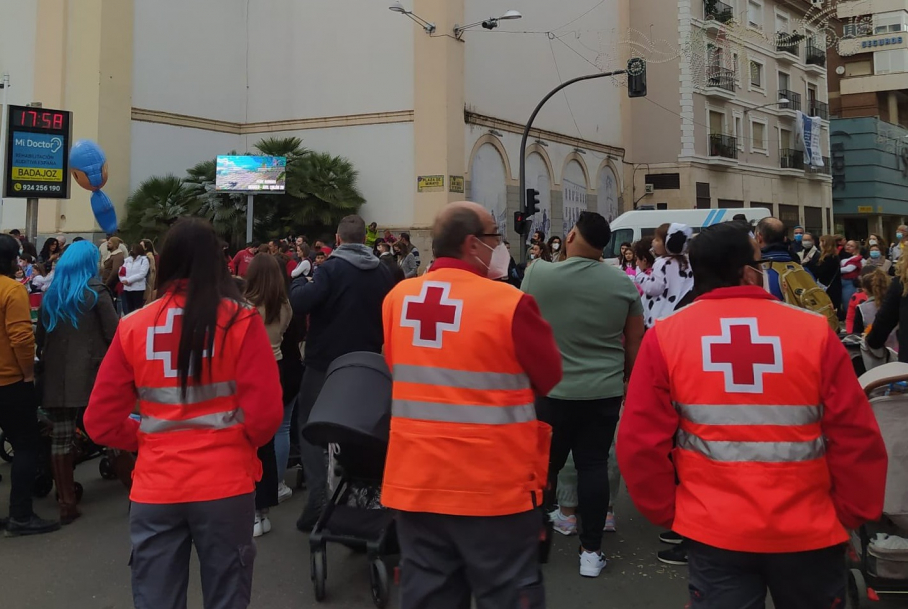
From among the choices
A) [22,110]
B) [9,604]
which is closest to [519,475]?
[9,604]

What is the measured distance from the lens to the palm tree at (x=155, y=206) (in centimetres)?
2305

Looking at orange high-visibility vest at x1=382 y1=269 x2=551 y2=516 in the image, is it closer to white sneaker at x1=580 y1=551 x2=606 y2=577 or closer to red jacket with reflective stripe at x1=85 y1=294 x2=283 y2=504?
red jacket with reflective stripe at x1=85 y1=294 x2=283 y2=504

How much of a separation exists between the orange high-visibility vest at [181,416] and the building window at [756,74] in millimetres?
38515

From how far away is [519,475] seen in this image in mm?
2648

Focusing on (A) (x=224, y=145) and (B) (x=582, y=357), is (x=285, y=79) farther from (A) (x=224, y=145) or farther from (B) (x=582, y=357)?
(B) (x=582, y=357)

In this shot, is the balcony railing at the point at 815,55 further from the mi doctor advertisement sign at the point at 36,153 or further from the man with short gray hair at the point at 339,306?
the man with short gray hair at the point at 339,306

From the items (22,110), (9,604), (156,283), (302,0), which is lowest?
(9,604)

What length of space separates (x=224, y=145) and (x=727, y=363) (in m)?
26.8

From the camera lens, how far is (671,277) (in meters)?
6.10

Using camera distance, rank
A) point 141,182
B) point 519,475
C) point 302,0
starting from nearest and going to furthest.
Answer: point 519,475 < point 141,182 < point 302,0

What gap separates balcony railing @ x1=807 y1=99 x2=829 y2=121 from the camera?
136ft

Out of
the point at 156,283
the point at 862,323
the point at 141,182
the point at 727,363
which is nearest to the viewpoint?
the point at 727,363

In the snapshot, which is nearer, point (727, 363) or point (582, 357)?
point (727, 363)

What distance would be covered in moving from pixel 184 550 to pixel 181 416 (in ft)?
1.64
